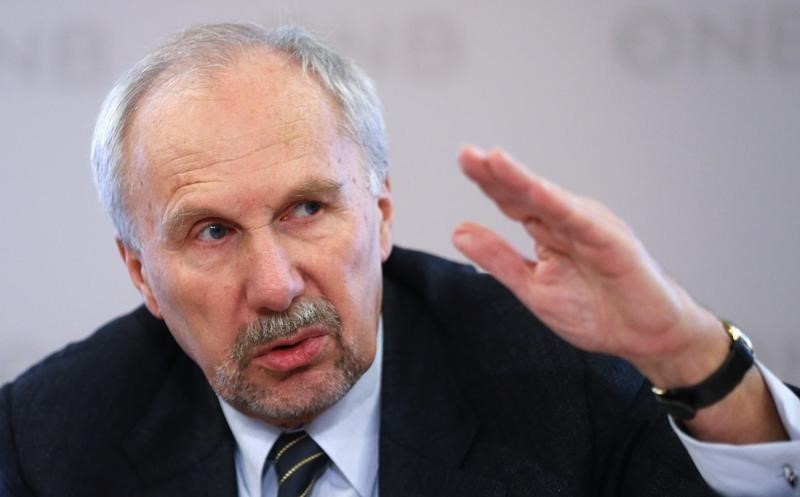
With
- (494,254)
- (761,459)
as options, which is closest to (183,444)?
(494,254)

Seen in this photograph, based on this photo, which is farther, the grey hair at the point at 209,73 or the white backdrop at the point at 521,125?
the white backdrop at the point at 521,125

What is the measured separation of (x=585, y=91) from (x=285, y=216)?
1892mm

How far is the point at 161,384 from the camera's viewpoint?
2.67 m

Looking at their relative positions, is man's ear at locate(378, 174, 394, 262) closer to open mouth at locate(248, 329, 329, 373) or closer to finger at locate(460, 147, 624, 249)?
open mouth at locate(248, 329, 329, 373)

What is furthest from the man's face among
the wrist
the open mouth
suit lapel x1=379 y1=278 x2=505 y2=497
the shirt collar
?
the wrist

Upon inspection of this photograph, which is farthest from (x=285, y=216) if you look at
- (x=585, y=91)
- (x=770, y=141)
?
(x=770, y=141)

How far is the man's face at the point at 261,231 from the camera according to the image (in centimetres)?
214

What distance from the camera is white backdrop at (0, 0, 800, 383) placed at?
12.3 feet

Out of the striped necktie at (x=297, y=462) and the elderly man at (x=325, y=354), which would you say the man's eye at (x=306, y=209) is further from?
the striped necktie at (x=297, y=462)

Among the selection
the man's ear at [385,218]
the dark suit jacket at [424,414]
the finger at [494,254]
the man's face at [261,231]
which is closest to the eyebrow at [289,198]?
the man's face at [261,231]

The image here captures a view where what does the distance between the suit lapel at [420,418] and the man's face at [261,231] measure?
0.24 m

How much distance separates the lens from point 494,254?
187 cm

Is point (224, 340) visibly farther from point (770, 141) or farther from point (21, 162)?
point (770, 141)

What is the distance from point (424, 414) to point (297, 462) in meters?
0.31
